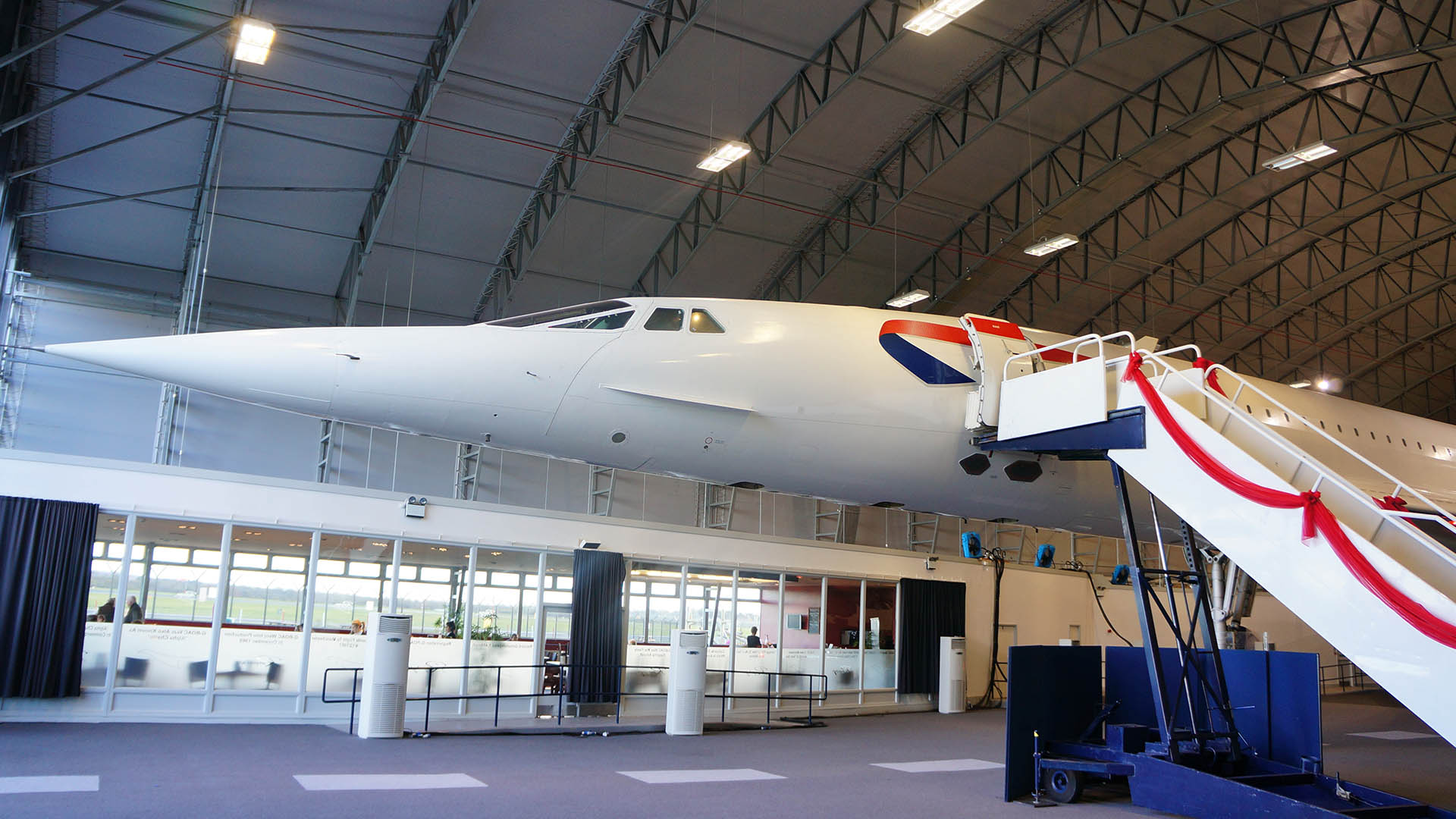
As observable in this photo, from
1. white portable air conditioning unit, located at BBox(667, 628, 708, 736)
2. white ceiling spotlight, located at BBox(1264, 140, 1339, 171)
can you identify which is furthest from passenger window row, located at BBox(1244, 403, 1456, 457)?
white portable air conditioning unit, located at BBox(667, 628, 708, 736)

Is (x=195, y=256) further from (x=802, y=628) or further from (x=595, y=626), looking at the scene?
(x=802, y=628)

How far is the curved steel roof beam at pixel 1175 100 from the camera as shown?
14.8 m

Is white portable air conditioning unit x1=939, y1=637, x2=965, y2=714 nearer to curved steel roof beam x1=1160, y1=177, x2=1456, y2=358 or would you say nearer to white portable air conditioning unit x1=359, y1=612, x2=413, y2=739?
white portable air conditioning unit x1=359, y1=612, x2=413, y2=739

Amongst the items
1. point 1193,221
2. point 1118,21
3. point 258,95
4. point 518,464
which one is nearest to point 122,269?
point 258,95

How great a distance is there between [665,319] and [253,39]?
252 inches

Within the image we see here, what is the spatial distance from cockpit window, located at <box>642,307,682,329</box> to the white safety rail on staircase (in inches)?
96.4

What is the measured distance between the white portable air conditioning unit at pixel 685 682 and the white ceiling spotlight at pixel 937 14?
7392 millimetres

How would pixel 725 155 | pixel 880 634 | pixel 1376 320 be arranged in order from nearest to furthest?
pixel 725 155 → pixel 880 634 → pixel 1376 320

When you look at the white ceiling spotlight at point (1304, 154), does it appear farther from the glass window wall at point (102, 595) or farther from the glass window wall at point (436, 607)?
the glass window wall at point (102, 595)

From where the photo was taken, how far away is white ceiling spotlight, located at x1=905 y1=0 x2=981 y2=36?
34.9 feet

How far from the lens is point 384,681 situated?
10164mm

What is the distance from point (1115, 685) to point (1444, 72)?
46.8 ft

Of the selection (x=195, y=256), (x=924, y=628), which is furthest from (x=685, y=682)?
(x=195, y=256)

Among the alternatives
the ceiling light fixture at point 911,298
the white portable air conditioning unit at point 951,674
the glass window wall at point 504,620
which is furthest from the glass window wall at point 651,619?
the ceiling light fixture at point 911,298
